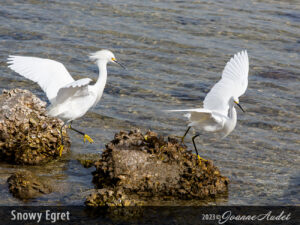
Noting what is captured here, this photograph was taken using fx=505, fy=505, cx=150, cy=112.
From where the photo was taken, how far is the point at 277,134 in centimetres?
869

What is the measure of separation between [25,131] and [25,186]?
4.16ft

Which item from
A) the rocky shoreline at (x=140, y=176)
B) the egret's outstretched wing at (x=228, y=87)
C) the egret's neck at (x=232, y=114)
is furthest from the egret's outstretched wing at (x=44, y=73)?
the egret's neck at (x=232, y=114)

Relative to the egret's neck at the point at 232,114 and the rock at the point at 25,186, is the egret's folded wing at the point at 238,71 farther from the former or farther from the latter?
the rock at the point at 25,186

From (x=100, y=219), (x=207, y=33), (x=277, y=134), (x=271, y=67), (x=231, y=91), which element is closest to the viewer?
(x=100, y=219)

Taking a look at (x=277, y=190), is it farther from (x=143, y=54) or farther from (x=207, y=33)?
(x=207, y=33)

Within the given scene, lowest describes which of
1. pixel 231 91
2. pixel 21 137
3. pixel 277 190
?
pixel 277 190

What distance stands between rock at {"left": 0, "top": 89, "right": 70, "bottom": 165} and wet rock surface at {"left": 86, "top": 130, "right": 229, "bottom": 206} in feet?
3.22

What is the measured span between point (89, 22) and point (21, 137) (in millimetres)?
7174

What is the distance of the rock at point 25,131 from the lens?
694 cm

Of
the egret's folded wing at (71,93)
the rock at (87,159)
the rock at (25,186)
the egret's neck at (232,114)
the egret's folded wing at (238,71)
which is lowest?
the rock at (87,159)

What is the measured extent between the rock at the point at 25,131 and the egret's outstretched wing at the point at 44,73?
337 millimetres

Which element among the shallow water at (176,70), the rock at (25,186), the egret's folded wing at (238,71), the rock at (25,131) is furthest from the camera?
the egret's folded wing at (238,71)

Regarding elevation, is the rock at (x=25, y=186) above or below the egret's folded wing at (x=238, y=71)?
below

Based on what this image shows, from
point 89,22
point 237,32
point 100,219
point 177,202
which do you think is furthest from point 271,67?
point 100,219
